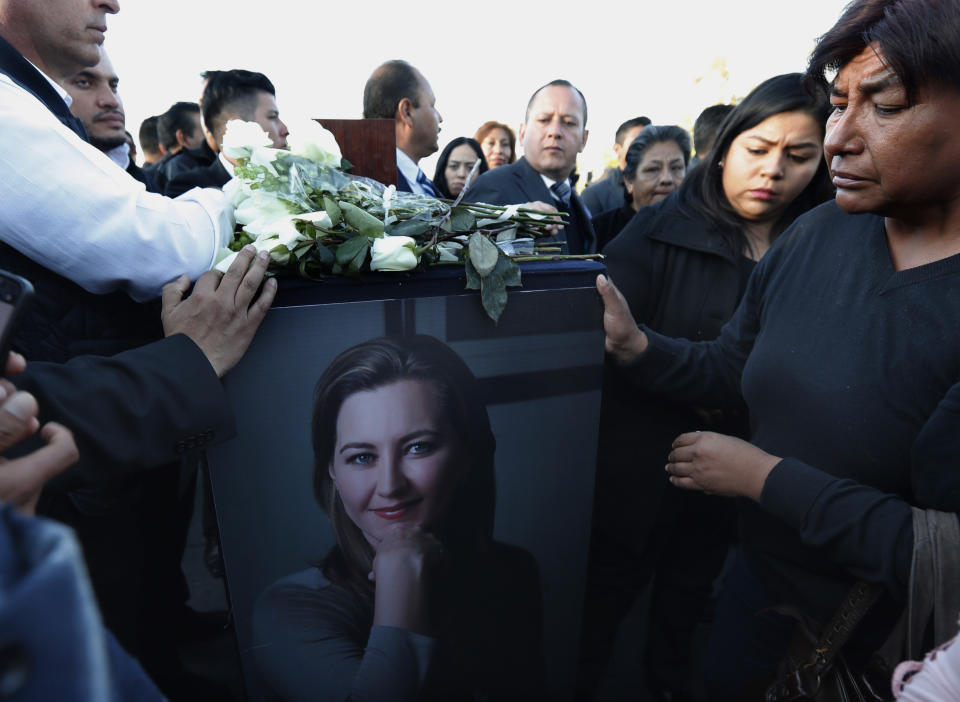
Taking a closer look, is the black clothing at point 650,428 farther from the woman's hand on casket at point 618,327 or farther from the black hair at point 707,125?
the black hair at point 707,125

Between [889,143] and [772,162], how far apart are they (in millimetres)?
800

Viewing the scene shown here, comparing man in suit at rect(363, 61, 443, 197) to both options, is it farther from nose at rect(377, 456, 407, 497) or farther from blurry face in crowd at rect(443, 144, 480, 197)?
nose at rect(377, 456, 407, 497)

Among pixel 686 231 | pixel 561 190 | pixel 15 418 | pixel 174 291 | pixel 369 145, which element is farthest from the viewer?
pixel 561 190

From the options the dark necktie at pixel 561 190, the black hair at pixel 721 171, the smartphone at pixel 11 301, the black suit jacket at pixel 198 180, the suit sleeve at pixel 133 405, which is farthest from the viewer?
the dark necktie at pixel 561 190

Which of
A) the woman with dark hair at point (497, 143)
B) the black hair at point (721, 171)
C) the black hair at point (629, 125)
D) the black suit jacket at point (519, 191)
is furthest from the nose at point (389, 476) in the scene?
the woman with dark hair at point (497, 143)

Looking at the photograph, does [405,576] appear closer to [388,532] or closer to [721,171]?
[388,532]

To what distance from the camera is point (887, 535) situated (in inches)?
42.9

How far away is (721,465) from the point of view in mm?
1380

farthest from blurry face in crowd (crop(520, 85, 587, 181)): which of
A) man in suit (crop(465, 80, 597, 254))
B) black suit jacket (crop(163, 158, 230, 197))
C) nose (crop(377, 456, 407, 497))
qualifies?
nose (crop(377, 456, 407, 497))

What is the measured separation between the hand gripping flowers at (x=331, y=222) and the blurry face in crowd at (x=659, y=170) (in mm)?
2176

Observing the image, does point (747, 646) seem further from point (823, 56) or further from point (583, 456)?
point (823, 56)

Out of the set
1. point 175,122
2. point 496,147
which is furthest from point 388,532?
point 496,147

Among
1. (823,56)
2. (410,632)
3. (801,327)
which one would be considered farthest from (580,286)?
(410,632)

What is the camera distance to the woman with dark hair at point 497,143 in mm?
5703
